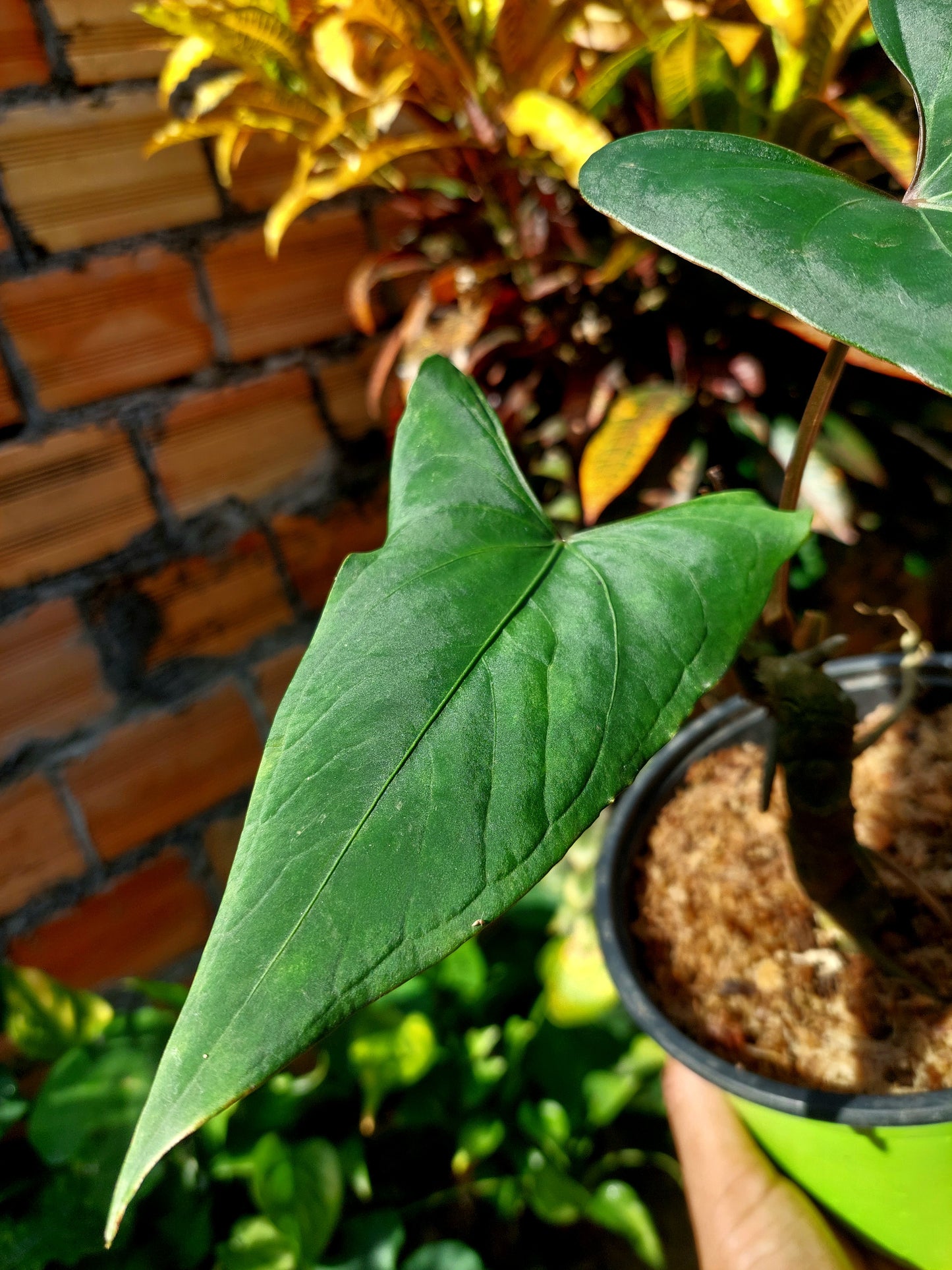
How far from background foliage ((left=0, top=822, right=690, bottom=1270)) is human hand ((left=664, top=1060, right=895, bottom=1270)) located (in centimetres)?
15

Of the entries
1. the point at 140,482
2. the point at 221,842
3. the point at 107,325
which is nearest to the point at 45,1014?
the point at 221,842

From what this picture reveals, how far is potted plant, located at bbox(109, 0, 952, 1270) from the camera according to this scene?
0.70 ft

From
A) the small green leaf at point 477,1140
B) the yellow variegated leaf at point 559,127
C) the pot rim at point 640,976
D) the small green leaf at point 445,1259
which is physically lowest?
the small green leaf at point 477,1140

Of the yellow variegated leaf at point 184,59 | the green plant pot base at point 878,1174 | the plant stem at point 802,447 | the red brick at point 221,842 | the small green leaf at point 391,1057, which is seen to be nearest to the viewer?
the plant stem at point 802,447

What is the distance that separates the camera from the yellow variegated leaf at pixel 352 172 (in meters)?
0.65

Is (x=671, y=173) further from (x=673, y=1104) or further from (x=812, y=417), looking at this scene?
(x=673, y=1104)

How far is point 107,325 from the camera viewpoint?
755 millimetres

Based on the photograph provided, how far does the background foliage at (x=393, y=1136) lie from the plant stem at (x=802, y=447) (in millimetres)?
388

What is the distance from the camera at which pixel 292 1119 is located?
29.2 inches

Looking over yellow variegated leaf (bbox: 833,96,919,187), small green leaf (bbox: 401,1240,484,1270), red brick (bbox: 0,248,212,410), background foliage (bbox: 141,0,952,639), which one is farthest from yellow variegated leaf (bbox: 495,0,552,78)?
small green leaf (bbox: 401,1240,484,1270)

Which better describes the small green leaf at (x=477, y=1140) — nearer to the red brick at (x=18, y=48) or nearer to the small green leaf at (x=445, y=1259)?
the small green leaf at (x=445, y=1259)

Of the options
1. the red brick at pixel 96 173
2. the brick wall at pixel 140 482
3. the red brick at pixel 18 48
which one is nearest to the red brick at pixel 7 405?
the brick wall at pixel 140 482

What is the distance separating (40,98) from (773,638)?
697 mm

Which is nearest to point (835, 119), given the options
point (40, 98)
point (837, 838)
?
point (837, 838)
